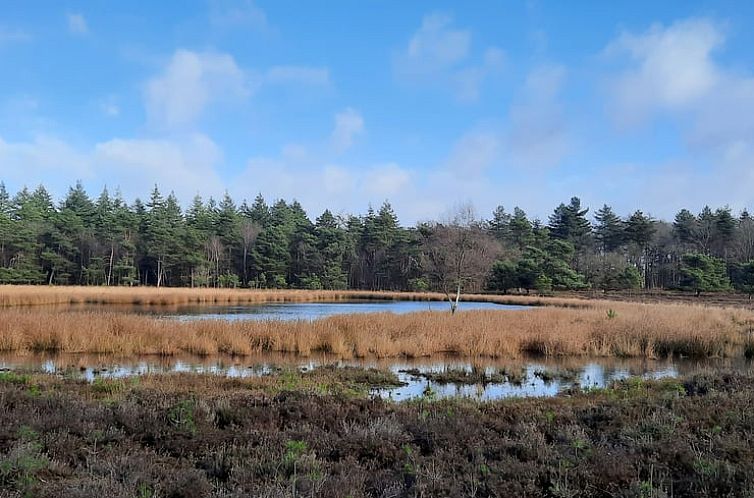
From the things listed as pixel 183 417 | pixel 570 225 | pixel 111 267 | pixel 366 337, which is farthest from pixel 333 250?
pixel 183 417

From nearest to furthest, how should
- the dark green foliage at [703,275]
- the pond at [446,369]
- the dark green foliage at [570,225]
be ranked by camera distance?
the pond at [446,369]
the dark green foliage at [703,275]
the dark green foliage at [570,225]

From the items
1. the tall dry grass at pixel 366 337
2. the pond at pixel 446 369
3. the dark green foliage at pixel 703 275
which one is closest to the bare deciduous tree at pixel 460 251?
the tall dry grass at pixel 366 337

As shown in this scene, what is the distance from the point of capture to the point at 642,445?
5422mm

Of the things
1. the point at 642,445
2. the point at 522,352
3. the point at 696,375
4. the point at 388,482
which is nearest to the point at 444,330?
the point at 522,352

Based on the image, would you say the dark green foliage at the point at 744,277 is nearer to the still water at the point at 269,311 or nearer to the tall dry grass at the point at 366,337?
the still water at the point at 269,311

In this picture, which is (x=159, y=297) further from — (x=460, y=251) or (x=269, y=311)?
(x=460, y=251)

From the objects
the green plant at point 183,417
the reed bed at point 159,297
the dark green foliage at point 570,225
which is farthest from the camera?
the dark green foliage at point 570,225

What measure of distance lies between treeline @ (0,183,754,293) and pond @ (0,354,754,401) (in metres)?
36.3

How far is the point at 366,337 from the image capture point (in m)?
16.8

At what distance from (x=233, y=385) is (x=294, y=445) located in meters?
5.70

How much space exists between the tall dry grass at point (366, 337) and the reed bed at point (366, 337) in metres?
0.03

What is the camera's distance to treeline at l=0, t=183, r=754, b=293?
180 feet

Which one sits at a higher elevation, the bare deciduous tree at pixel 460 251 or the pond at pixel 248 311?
the bare deciduous tree at pixel 460 251

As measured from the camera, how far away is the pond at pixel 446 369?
1177cm
